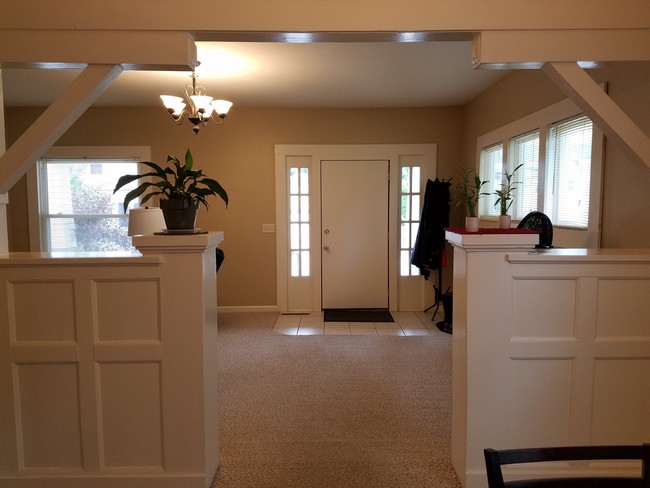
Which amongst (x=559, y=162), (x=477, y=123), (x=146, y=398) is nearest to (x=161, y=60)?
(x=146, y=398)

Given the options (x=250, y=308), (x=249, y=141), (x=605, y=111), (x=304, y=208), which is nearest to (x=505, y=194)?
(x=605, y=111)

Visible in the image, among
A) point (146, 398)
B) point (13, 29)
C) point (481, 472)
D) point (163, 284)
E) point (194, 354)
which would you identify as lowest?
point (481, 472)

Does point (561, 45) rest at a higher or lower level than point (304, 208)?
higher

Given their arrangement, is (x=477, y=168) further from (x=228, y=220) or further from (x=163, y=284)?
(x=163, y=284)

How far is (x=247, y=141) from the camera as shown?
5.02 meters

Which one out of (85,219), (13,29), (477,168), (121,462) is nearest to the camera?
(13,29)

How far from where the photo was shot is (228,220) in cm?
508

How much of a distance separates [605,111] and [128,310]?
2220mm

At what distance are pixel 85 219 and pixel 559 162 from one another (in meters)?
5.01

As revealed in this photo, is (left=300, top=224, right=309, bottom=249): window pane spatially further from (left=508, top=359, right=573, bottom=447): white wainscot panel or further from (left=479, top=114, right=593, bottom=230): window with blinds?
(left=508, top=359, right=573, bottom=447): white wainscot panel

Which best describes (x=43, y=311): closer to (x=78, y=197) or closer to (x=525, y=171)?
(x=525, y=171)

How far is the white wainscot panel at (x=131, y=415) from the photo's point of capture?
1839mm

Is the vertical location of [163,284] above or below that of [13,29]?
below

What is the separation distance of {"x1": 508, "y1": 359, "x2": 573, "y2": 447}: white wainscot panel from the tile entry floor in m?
2.37
